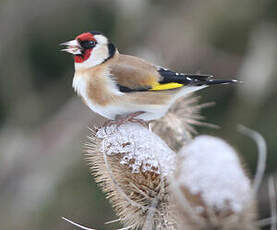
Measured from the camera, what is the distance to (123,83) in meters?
2.74

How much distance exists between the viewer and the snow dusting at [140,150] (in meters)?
2.09

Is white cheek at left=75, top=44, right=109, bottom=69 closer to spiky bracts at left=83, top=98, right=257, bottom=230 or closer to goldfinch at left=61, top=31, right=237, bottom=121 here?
goldfinch at left=61, top=31, right=237, bottom=121

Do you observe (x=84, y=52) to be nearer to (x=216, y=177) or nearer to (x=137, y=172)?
(x=137, y=172)

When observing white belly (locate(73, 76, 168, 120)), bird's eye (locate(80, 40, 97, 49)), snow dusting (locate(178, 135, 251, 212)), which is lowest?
white belly (locate(73, 76, 168, 120))

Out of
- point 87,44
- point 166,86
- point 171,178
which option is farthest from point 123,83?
point 171,178

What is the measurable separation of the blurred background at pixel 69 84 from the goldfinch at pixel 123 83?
2.78 metres

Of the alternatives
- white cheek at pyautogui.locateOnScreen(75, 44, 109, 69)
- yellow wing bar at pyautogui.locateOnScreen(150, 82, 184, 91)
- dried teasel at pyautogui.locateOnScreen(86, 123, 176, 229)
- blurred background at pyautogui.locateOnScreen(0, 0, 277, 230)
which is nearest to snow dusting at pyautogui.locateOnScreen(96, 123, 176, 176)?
dried teasel at pyautogui.locateOnScreen(86, 123, 176, 229)

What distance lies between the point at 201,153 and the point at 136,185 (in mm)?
786

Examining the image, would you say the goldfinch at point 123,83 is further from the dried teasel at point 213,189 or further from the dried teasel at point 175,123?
the dried teasel at point 213,189

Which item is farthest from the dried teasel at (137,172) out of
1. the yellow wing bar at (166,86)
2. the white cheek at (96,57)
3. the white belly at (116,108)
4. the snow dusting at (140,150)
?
the white cheek at (96,57)

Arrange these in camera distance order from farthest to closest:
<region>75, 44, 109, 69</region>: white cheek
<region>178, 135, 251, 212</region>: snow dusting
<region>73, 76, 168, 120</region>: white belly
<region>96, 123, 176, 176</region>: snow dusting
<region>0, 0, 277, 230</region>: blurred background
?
1. <region>0, 0, 277, 230</region>: blurred background
2. <region>75, 44, 109, 69</region>: white cheek
3. <region>73, 76, 168, 120</region>: white belly
4. <region>96, 123, 176, 176</region>: snow dusting
5. <region>178, 135, 251, 212</region>: snow dusting

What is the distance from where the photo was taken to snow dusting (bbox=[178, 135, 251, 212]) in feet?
4.85

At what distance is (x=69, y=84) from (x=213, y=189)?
21.7 feet

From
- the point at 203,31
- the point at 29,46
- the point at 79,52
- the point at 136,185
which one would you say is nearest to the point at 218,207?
the point at 136,185
